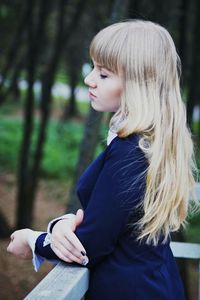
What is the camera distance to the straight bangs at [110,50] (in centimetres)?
176

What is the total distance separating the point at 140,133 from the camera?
1.73m

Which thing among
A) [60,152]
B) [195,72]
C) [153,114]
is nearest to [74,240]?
[153,114]

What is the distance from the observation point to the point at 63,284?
1.49 metres

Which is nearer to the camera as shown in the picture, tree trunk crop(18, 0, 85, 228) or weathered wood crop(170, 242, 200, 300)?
weathered wood crop(170, 242, 200, 300)

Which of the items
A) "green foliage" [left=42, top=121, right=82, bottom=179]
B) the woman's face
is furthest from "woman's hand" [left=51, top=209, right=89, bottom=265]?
"green foliage" [left=42, top=121, right=82, bottom=179]

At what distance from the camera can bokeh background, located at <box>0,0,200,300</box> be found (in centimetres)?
494

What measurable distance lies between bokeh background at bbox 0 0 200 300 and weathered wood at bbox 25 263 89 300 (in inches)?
39.0

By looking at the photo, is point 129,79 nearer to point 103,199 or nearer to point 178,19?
point 103,199

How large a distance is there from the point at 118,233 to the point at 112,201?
0.10 metres

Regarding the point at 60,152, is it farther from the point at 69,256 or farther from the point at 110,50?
the point at 69,256

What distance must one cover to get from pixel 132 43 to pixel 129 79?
0.11 metres

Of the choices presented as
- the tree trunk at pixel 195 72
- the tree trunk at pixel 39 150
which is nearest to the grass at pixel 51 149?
the tree trunk at pixel 39 150

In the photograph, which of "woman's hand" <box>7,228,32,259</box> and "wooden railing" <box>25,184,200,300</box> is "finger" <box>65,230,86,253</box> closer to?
"wooden railing" <box>25,184,200,300</box>

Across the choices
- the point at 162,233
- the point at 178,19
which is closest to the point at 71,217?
the point at 162,233
